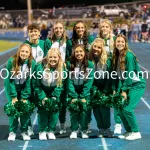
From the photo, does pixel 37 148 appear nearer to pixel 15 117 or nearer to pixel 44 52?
pixel 15 117

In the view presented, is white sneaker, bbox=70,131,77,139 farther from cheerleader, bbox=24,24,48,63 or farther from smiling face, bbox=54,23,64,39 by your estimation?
smiling face, bbox=54,23,64,39

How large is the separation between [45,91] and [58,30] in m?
1.03

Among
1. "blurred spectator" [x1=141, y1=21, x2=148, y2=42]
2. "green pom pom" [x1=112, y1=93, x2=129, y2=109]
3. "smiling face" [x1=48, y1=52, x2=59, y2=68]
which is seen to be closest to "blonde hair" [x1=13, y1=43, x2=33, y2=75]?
"smiling face" [x1=48, y1=52, x2=59, y2=68]

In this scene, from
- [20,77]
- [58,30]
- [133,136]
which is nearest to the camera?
[20,77]

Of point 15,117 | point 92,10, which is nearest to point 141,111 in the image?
point 15,117

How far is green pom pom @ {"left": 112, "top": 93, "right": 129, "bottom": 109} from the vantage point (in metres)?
7.61

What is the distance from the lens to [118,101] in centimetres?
761

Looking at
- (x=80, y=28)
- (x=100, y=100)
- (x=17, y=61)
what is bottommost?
(x=100, y=100)

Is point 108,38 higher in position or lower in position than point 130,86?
higher

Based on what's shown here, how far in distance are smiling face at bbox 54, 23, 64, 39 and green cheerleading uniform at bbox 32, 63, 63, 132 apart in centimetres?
65

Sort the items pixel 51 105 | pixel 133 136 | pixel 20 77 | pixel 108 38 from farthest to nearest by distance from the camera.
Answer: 1. pixel 108 38
2. pixel 133 136
3. pixel 20 77
4. pixel 51 105

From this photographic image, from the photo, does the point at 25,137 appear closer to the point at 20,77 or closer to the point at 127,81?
the point at 20,77

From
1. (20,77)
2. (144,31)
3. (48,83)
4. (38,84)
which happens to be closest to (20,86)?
(20,77)

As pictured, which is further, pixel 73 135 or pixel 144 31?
pixel 144 31
